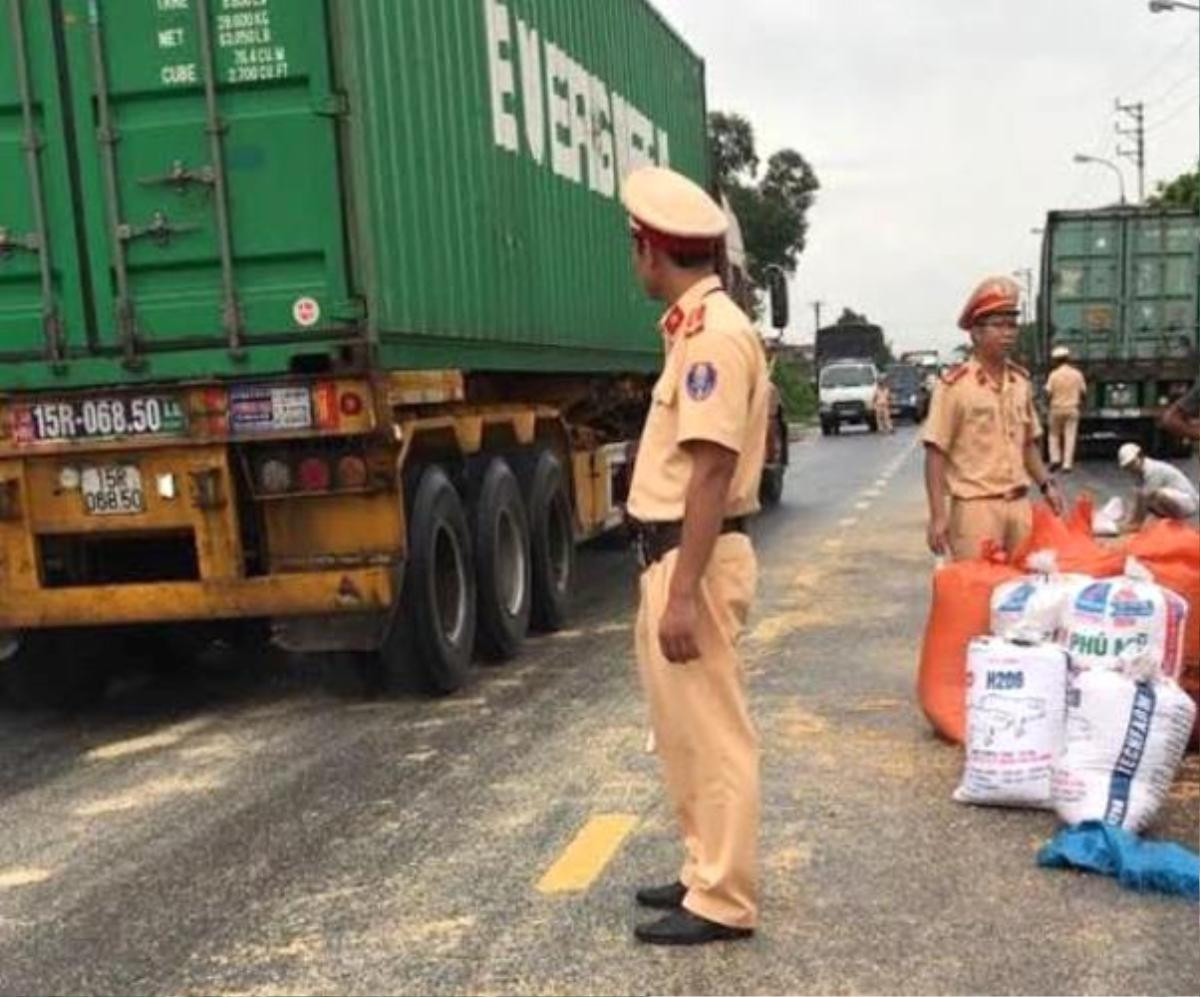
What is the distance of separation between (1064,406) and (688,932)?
1780 cm

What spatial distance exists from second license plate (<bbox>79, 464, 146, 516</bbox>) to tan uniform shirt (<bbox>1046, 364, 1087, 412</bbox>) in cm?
1599

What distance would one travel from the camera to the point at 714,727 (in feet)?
13.2

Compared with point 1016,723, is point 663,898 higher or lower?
lower

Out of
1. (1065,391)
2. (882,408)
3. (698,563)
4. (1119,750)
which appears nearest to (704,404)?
(698,563)

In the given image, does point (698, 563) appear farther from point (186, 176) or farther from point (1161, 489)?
point (186, 176)

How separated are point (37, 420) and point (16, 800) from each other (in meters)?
1.64

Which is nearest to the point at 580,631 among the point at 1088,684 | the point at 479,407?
the point at 479,407

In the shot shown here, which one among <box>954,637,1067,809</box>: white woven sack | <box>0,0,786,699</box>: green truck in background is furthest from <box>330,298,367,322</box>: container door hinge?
<box>954,637,1067,809</box>: white woven sack

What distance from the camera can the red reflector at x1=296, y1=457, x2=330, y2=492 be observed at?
684 centimetres

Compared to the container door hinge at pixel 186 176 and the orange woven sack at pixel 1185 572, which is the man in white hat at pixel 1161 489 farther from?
the container door hinge at pixel 186 176

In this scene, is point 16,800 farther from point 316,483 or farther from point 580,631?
point 580,631

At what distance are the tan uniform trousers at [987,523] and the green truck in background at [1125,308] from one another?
17.8 meters

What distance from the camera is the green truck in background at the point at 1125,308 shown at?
2345cm

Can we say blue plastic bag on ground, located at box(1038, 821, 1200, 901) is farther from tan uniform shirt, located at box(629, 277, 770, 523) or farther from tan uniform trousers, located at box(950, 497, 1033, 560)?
tan uniform trousers, located at box(950, 497, 1033, 560)
